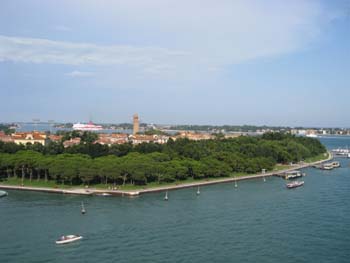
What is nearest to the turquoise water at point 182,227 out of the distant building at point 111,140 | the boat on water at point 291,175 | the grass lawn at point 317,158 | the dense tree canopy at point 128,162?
the dense tree canopy at point 128,162

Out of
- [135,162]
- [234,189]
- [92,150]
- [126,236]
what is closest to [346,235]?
[126,236]

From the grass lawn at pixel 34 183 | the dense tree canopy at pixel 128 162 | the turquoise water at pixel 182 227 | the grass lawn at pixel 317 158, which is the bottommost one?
the turquoise water at pixel 182 227

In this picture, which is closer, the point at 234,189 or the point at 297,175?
the point at 234,189

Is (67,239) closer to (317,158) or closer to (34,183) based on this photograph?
(34,183)

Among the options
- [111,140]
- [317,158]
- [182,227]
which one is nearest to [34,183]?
[182,227]

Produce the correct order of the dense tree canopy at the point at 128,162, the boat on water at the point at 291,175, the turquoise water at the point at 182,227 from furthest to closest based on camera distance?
the boat on water at the point at 291,175
the dense tree canopy at the point at 128,162
the turquoise water at the point at 182,227

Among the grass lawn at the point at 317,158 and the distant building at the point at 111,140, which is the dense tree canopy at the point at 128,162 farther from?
the distant building at the point at 111,140

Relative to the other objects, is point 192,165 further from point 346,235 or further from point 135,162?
point 346,235
